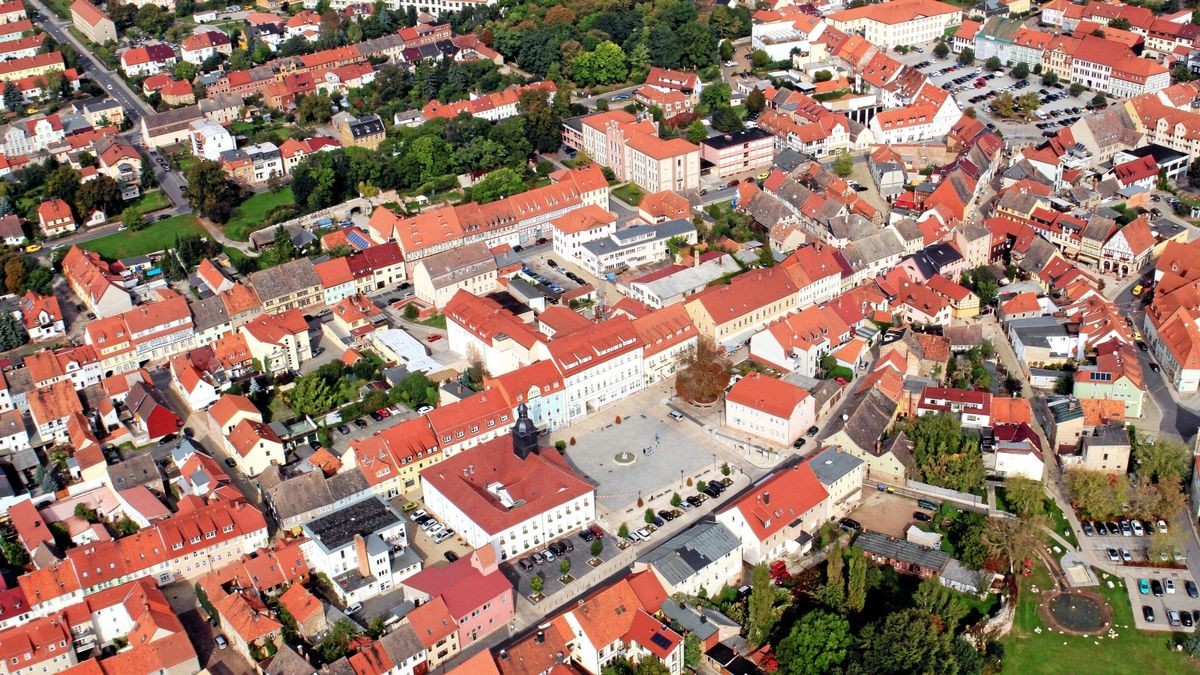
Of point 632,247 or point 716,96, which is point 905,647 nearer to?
point 632,247

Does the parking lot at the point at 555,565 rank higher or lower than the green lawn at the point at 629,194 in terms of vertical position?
lower

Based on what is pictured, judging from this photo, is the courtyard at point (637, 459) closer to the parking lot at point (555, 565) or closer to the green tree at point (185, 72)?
the parking lot at point (555, 565)

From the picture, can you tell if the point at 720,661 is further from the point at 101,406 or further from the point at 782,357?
the point at 101,406

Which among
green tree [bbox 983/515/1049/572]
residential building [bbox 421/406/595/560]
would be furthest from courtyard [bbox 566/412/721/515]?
green tree [bbox 983/515/1049/572]

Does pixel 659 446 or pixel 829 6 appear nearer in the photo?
pixel 659 446

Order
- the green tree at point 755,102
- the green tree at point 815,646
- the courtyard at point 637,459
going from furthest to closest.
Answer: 1. the green tree at point 755,102
2. the courtyard at point 637,459
3. the green tree at point 815,646

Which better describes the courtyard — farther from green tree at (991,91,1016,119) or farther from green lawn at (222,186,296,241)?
green tree at (991,91,1016,119)

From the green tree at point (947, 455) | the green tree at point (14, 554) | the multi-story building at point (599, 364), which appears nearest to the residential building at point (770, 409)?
the green tree at point (947, 455)

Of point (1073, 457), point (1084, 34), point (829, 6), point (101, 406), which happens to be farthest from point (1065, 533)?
point (829, 6)
